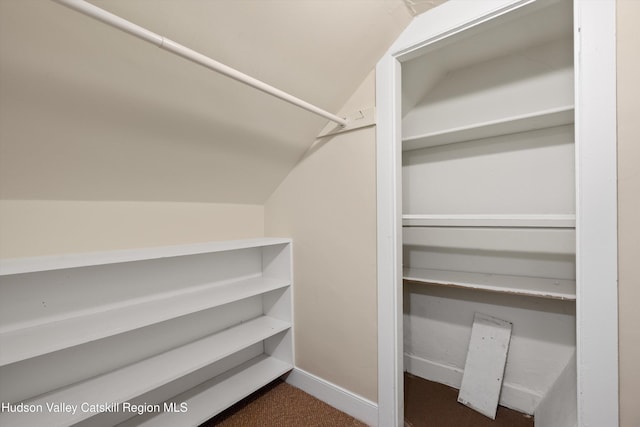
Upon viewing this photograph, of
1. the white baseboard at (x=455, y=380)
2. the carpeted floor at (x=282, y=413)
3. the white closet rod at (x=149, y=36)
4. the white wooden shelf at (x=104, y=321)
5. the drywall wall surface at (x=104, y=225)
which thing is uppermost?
the white closet rod at (x=149, y=36)

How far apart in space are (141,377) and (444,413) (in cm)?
166

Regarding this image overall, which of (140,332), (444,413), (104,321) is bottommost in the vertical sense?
(444,413)

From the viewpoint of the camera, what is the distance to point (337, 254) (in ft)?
5.44

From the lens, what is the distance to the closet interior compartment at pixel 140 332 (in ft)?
3.59

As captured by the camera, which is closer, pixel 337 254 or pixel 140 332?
pixel 140 332

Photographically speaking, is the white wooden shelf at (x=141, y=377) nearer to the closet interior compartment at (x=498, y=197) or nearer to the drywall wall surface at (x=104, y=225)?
the drywall wall surface at (x=104, y=225)

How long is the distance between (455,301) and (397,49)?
1604 mm

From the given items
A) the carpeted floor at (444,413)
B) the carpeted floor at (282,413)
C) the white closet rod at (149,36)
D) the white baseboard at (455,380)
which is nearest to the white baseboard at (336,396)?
the carpeted floor at (282,413)

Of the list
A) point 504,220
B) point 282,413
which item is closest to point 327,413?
point 282,413

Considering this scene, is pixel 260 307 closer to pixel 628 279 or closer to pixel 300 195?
pixel 300 195

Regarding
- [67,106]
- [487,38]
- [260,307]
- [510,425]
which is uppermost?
[487,38]

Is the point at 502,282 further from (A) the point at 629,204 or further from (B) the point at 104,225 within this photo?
(B) the point at 104,225

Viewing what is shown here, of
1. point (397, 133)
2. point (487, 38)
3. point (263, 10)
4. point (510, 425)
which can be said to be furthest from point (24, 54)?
point (510, 425)

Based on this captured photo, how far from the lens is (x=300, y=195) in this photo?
1.84 meters
